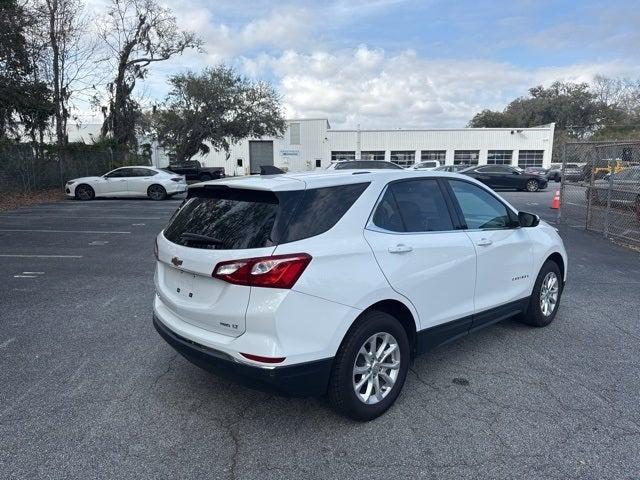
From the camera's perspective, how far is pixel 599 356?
414 cm

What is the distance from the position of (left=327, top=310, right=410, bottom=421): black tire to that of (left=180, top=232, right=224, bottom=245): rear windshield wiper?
1.05 meters

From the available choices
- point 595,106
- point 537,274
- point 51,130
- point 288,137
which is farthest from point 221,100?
point 595,106

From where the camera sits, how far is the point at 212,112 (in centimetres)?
3188

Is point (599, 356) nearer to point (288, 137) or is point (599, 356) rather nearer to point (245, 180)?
point (245, 180)

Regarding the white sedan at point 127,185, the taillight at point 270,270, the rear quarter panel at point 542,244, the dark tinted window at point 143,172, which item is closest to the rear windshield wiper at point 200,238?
the taillight at point 270,270

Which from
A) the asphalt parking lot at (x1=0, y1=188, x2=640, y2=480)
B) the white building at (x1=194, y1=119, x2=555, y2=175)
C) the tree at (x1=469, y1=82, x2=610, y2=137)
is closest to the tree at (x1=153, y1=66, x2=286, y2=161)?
the white building at (x1=194, y1=119, x2=555, y2=175)

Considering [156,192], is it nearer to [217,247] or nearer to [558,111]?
[217,247]

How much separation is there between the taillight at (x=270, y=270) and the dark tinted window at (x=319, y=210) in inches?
5.1

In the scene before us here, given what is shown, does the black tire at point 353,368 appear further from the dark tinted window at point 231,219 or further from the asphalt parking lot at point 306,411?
the dark tinted window at point 231,219

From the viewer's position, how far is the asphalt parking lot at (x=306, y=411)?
2.66 meters

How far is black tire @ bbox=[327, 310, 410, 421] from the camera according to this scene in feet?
9.53

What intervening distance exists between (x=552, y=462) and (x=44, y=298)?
5.88 m

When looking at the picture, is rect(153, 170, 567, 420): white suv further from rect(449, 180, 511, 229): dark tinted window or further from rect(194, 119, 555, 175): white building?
rect(194, 119, 555, 175): white building

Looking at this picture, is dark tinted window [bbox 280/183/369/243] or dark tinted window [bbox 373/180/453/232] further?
dark tinted window [bbox 373/180/453/232]
